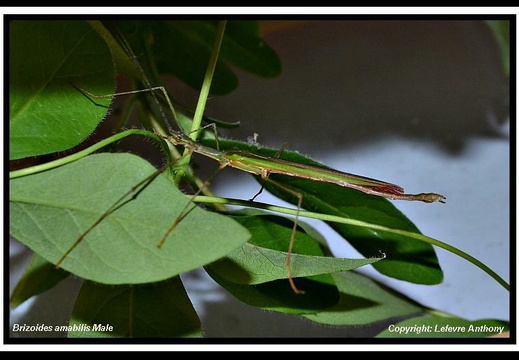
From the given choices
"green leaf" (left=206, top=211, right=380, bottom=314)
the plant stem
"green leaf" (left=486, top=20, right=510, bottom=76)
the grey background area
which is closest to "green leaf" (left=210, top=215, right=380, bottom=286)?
"green leaf" (left=206, top=211, right=380, bottom=314)

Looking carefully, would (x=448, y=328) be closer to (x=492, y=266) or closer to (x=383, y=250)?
(x=383, y=250)

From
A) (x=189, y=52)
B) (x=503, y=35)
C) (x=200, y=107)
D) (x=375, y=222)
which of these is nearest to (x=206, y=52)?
(x=189, y=52)

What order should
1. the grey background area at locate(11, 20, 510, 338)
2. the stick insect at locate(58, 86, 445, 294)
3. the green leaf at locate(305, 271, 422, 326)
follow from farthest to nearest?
the grey background area at locate(11, 20, 510, 338)
the green leaf at locate(305, 271, 422, 326)
the stick insect at locate(58, 86, 445, 294)

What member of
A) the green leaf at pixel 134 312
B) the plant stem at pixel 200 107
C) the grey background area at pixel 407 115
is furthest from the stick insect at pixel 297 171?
the grey background area at pixel 407 115

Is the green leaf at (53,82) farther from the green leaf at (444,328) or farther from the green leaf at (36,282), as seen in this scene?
the green leaf at (444,328)

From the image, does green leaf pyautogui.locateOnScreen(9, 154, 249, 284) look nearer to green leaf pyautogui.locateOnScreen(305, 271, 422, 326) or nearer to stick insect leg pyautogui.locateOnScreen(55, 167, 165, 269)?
stick insect leg pyautogui.locateOnScreen(55, 167, 165, 269)

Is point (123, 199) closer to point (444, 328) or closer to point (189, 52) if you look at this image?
point (189, 52)
